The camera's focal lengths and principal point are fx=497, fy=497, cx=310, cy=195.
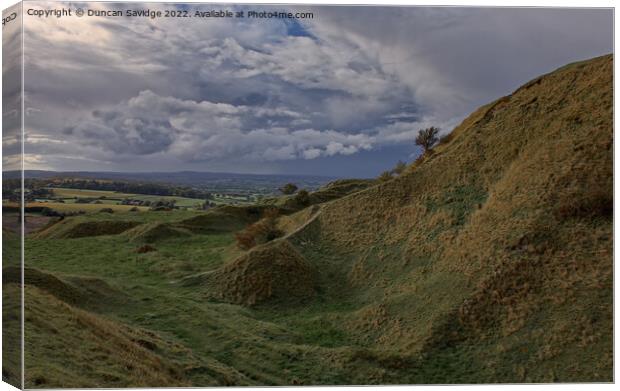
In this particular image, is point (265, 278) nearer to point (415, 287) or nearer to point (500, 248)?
point (415, 287)

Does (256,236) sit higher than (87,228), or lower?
higher

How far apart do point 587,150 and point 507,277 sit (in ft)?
22.2

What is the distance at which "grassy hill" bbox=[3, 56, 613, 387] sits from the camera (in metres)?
14.6

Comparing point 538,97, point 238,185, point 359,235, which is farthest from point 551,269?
point 238,185

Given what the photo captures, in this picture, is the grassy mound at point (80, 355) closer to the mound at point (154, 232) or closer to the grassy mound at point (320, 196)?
the mound at point (154, 232)

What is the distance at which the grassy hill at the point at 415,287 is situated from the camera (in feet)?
47.8

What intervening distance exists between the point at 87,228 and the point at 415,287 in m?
34.7

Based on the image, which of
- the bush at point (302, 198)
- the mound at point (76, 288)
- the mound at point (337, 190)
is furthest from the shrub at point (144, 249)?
the mound at point (337, 190)

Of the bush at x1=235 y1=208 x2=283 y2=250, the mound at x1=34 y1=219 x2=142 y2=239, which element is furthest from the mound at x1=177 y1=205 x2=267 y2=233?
the bush at x1=235 y1=208 x2=283 y2=250

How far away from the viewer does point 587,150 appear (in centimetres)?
2008

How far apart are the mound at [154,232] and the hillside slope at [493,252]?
1634cm

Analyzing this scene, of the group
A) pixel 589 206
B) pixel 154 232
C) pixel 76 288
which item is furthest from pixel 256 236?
pixel 589 206

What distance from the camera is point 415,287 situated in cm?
2036

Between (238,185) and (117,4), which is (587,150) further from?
(238,185)
